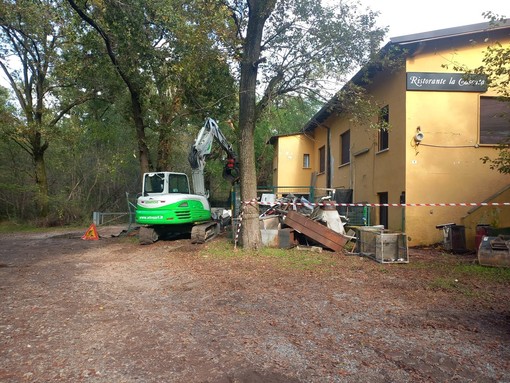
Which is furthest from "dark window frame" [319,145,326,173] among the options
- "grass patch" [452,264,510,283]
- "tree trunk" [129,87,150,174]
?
"grass patch" [452,264,510,283]

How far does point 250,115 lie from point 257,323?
731 centimetres

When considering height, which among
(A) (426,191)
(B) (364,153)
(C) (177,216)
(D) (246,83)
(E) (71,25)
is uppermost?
(E) (71,25)

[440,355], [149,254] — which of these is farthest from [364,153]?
[440,355]

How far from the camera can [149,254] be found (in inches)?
432

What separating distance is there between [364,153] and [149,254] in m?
9.06

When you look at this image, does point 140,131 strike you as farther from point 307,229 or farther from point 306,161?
point 306,161

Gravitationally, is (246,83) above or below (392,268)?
above

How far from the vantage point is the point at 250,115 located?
1109 centimetres

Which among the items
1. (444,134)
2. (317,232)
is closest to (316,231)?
(317,232)

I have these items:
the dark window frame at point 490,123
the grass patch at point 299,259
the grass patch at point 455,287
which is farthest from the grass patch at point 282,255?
the dark window frame at point 490,123

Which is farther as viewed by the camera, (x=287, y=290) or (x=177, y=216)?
(x=177, y=216)

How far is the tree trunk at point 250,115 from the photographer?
10664mm

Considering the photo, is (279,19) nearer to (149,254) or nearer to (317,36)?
(317,36)

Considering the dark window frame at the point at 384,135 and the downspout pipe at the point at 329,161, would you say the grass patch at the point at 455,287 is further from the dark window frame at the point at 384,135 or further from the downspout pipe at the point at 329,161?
the downspout pipe at the point at 329,161
